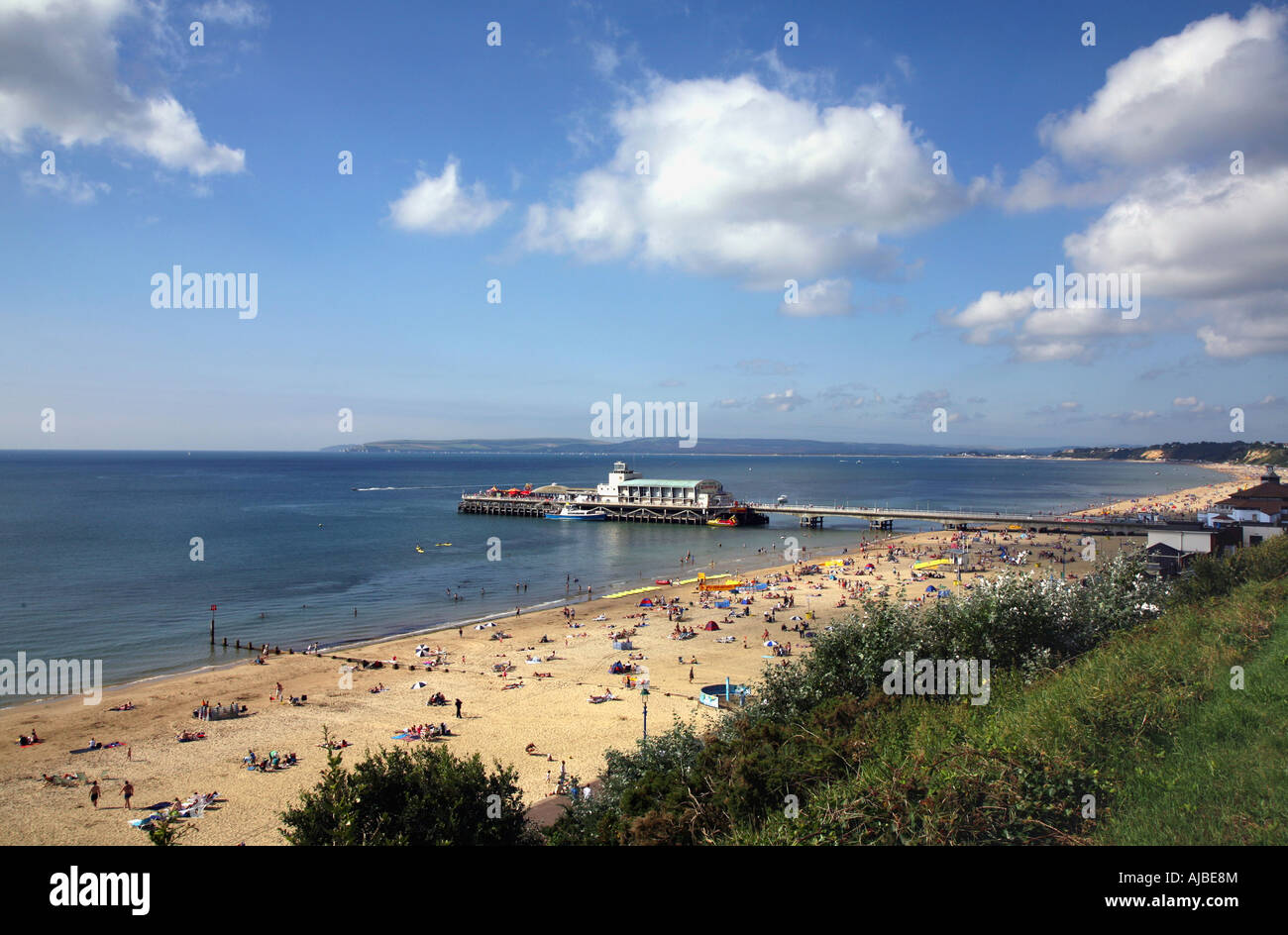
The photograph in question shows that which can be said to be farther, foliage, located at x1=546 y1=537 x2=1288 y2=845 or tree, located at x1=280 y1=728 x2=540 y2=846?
tree, located at x1=280 y1=728 x2=540 y2=846

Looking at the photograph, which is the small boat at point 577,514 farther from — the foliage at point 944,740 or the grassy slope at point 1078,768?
the grassy slope at point 1078,768

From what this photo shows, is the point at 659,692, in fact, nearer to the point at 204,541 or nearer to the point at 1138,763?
the point at 1138,763

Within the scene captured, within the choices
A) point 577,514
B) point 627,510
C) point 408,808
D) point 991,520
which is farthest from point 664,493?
point 408,808

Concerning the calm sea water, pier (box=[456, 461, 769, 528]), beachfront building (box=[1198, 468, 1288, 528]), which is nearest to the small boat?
pier (box=[456, 461, 769, 528])

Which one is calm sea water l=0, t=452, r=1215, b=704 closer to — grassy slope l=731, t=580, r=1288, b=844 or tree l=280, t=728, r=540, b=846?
tree l=280, t=728, r=540, b=846

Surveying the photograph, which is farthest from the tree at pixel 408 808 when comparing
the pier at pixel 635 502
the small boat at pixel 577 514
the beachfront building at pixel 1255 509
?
the small boat at pixel 577 514

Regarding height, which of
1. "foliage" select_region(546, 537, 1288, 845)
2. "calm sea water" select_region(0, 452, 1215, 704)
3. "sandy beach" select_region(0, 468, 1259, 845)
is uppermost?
"foliage" select_region(546, 537, 1288, 845)
